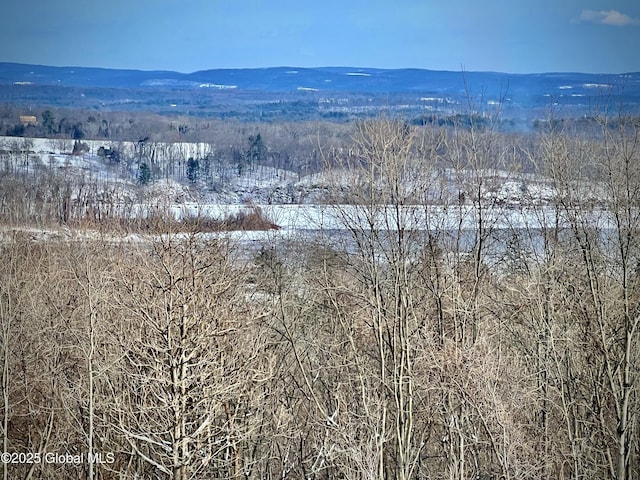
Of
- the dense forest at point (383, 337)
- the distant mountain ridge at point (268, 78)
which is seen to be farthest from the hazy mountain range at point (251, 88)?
the dense forest at point (383, 337)

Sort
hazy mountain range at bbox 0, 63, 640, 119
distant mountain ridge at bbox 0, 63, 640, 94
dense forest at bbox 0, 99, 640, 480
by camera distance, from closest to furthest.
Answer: dense forest at bbox 0, 99, 640, 480, hazy mountain range at bbox 0, 63, 640, 119, distant mountain ridge at bbox 0, 63, 640, 94

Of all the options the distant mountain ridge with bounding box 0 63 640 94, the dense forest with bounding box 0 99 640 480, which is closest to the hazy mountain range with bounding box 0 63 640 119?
the distant mountain ridge with bounding box 0 63 640 94

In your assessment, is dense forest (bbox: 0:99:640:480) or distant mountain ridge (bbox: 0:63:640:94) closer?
dense forest (bbox: 0:99:640:480)

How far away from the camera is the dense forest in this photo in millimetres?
9539

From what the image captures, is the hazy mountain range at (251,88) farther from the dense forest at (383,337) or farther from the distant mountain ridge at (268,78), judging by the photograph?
the dense forest at (383,337)

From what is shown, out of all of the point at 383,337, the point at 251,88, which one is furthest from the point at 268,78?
the point at 383,337

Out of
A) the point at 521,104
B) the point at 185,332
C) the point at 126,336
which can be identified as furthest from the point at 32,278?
the point at 521,104

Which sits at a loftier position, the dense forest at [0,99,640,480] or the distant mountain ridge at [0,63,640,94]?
the distant mountain ridge at [0,63,640,94]

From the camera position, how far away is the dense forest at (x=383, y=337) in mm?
9539

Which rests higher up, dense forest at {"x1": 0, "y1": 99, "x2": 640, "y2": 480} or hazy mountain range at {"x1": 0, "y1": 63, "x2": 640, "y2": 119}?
hazy mountain range at {"x1": 0, "y1": 63, "x2": 640, "y2": 119}

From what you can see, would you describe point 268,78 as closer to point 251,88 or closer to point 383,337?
point 251,88

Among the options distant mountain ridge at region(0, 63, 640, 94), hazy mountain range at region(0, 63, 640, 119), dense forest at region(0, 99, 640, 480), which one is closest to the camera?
dense forest at region(0, 99, 640, 480)

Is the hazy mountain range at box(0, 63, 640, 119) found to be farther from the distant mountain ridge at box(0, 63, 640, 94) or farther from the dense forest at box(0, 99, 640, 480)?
the dense forest at box(0, 99, 640, 480)

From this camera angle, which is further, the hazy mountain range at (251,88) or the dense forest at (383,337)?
the hazy mountain range at (251,88)
